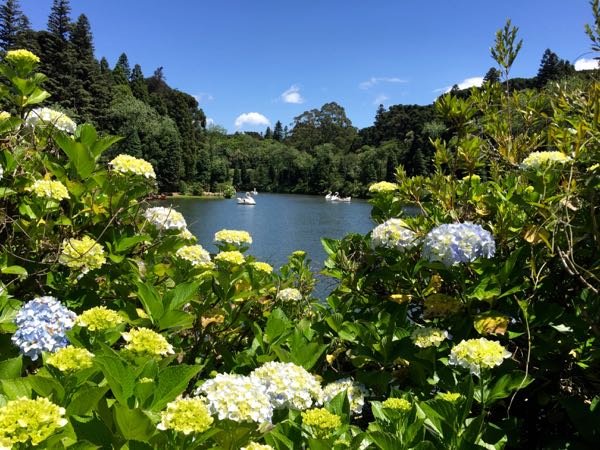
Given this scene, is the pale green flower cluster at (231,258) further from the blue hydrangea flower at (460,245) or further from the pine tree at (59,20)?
the pine tree at (59,20)

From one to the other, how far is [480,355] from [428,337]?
0.29 meters

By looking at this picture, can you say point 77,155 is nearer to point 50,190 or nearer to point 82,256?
point 50,190

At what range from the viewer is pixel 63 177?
2.09m

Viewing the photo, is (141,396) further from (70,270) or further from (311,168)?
(311,168)

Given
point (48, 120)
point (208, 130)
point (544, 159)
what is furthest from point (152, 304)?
point (208, 130)

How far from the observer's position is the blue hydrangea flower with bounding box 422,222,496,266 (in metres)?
1.77

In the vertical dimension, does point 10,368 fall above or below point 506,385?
above

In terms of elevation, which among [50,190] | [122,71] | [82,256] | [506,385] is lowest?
[506,385]

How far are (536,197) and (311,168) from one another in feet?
337

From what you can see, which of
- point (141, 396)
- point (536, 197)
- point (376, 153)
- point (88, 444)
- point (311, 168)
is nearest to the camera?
point (88, 444)

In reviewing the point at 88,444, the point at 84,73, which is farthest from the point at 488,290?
the point at 84,73

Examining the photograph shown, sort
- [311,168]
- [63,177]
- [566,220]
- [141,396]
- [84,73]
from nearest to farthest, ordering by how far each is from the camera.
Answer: [141,396], [566,220], [63,177], [84,73], [311,168]

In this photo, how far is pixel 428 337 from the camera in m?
1.70

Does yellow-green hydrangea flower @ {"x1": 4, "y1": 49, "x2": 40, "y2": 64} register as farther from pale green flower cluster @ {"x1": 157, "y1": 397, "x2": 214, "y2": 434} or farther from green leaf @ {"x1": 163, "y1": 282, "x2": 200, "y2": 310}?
pale green flower cluster @ {"x1": 157, "y1": 397, "x2": 214, "y2": 434}
